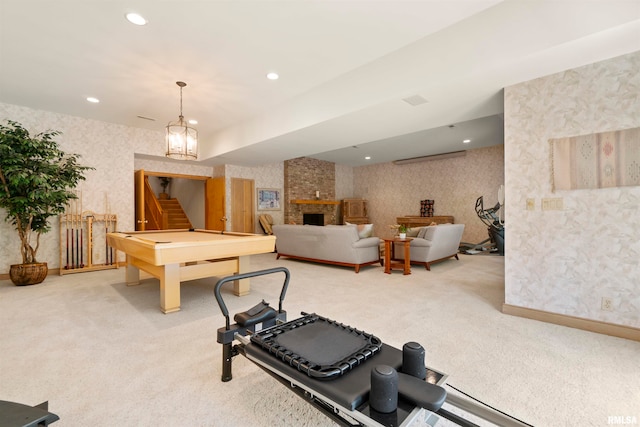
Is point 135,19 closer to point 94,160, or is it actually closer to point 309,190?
point 94,160

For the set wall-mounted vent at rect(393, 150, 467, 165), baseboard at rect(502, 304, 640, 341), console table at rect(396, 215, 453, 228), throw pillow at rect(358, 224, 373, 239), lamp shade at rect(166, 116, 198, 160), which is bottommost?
baseboard at rect(502, 304, 640, 341)

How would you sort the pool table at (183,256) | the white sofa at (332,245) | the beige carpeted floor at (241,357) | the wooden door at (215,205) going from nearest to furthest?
the beige carpeted floor at (241,357) < the pool table at (183,256) < the white sofa at (332,245) < the wooden door at (215,205)

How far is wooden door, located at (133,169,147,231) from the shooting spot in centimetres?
589

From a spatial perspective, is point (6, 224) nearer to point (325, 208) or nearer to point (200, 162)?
point (200, 162)

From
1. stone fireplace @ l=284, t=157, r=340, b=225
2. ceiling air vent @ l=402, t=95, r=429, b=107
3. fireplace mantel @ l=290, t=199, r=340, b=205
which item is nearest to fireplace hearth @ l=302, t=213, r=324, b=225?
stone fireplace @ l=284, t=157, r=340, b=225

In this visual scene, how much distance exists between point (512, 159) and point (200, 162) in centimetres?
676

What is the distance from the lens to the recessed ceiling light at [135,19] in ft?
8.32

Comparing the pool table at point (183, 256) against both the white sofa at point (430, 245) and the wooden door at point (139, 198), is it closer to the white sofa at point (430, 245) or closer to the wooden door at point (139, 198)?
the wooden door at point (139, 198)

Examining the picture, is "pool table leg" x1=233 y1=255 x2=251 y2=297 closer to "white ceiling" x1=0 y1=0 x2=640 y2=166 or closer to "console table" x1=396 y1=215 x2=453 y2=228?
"white ceiling" x1=0 y1=0 x2=640 y2=166

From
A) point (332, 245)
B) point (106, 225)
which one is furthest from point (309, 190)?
point (106, 225)

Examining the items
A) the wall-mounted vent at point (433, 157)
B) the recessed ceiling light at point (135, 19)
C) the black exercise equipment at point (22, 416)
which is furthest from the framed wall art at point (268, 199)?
the black exercise equipment at point (22, 416)

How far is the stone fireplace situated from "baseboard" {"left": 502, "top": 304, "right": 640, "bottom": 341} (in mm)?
6511

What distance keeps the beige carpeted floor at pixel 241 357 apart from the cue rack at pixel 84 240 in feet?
4.24

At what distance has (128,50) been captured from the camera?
10.1ft
